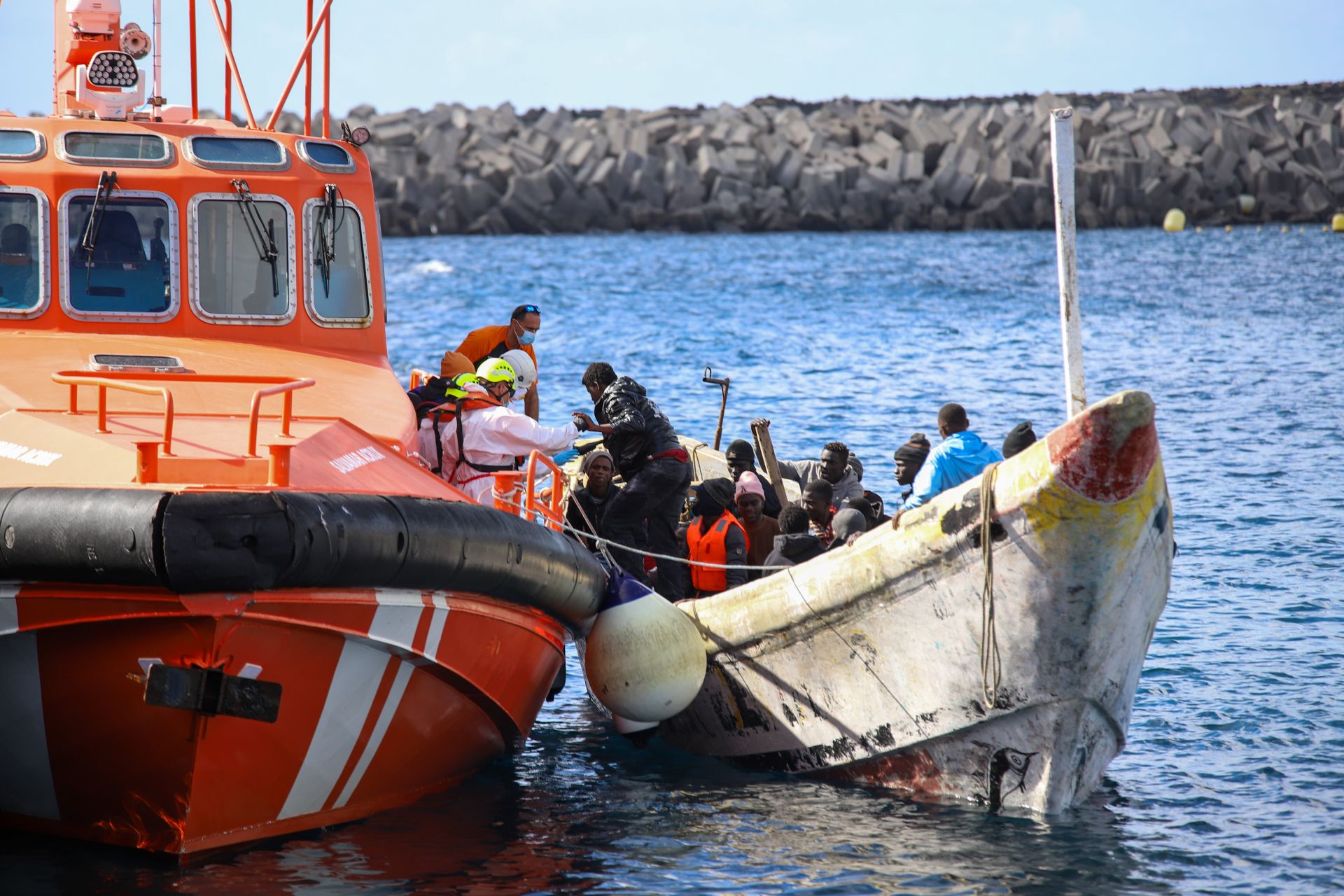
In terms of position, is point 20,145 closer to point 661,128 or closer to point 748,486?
point 748,486

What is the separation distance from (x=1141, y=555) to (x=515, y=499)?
9.48ft

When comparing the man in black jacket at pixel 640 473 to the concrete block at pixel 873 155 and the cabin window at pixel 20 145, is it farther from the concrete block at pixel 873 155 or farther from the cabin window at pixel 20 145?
the concrete block at pixel 873 155

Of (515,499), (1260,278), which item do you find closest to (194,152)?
(515,499)

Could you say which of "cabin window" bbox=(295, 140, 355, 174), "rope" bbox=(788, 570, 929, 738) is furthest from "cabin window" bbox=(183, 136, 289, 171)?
"rope" bbox=(788, 570, 929, 738)

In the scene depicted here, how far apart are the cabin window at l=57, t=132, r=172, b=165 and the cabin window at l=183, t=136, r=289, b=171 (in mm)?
137

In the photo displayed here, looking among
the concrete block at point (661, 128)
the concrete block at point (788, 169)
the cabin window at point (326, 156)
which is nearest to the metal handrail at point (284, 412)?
the cabin window at point (326, 156)

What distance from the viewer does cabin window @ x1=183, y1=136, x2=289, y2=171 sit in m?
7.60

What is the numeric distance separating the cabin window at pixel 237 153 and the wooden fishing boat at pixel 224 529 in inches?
0.5

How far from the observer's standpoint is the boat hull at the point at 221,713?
5.41m

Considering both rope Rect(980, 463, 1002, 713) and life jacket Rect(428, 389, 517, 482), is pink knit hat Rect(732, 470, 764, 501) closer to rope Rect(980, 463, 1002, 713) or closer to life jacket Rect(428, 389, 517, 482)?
life jacket Rect(428, 389, 517, 482)

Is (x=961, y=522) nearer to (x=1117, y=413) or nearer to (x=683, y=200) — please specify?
(x=1117, y=413)

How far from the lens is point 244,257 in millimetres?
7543

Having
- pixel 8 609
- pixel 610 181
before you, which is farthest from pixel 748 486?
pixel 610 181

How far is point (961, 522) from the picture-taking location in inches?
255
